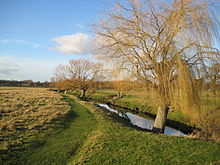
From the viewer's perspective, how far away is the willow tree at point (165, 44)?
490cm

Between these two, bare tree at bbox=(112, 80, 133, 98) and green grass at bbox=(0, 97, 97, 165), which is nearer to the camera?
green grass at bbox=(0, 97, 97, 165)

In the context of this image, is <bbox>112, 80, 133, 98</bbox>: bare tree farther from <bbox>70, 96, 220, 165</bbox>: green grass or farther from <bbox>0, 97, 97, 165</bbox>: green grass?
<bbox>0, 97, 97, 165</bbox>: green grass

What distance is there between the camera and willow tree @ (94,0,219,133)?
193 inches

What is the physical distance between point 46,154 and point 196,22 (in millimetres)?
6350

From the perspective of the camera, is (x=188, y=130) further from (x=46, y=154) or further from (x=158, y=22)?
(x=46, y=154)

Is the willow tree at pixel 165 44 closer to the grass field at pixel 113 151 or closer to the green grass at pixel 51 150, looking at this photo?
the grass field at pixel 113 151

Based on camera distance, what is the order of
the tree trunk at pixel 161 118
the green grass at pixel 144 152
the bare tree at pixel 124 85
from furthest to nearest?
the tree trunk at pixel 161 118
the bare tree at pixel 124 85
the green grass at pixel 144 152

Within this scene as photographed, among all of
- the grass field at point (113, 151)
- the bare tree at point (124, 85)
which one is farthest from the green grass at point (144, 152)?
the bare tree at point (124, 85)

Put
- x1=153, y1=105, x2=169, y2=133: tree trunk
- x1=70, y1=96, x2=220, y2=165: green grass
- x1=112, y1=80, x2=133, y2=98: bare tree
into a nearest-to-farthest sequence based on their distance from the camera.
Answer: x1=70, y1=96, x2=220, y2=165: green grass → x1=112, y1=80, x2=133, y2=98: bare tree → x1=153, y1=105, x2=169, y2=133: tree trunk

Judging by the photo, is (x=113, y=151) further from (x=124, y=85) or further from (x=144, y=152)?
(x=124, y=85)

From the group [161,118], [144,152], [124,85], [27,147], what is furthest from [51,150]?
[161,118]

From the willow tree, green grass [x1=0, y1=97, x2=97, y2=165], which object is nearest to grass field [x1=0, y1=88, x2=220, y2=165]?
green grass [x1=0, y1=97, x2=97, y2=165]

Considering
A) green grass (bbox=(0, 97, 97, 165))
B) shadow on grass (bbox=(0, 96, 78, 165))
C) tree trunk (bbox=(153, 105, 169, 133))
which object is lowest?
green grass (bbox=(0, 97, 97, 165))

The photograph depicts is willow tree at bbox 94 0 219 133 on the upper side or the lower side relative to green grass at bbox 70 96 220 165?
upper
